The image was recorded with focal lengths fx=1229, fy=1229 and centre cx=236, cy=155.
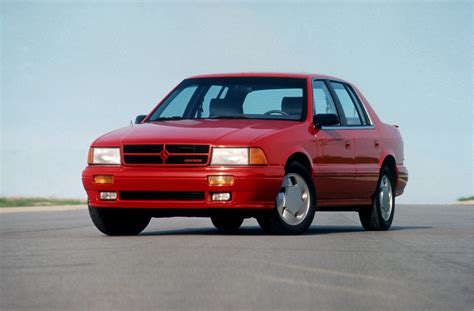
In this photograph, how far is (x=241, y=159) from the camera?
477 inches

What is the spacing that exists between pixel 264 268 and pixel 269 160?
11.7ft

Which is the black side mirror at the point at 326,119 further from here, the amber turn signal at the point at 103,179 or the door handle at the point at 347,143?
the amber turn signal at the point at 103,179

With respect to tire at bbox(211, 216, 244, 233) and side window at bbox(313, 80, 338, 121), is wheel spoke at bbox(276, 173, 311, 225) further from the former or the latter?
tire at bbox(211, 216, 244, 233)

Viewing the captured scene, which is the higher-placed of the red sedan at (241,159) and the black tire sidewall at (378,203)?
the red sedan at (241,159)

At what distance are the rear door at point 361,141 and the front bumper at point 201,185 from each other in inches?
85.7

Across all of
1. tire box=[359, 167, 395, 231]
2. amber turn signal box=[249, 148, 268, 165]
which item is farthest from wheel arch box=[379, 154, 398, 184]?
amber turn signal box=[249, 148, 268, 165]

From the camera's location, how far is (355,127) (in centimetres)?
1453

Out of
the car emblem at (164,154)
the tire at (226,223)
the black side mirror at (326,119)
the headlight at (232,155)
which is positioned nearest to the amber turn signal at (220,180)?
the headlight at (232,155)

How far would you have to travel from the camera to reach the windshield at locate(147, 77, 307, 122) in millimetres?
13422

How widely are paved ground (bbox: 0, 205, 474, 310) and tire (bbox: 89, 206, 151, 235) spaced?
209mm

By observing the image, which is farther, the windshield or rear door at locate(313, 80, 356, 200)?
the windshield

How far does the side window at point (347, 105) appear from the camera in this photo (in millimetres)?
14672

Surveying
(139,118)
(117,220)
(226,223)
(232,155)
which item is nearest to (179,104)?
(139,118)

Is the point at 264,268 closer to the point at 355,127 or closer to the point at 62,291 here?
the point at 62,291
